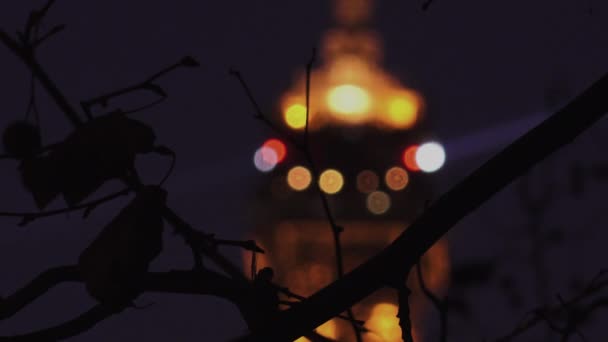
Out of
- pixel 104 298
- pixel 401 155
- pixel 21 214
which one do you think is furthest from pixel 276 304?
pixel 401 155

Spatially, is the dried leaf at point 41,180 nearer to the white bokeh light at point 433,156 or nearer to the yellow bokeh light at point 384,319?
the yellow bokeh light at point 384,319

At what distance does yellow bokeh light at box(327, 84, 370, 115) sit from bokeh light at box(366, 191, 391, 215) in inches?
87.4

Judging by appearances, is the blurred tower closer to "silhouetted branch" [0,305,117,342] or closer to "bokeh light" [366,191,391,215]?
"bokeh light" [366,191,391,215]

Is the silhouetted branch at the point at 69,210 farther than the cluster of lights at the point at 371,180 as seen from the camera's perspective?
No

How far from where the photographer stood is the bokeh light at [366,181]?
20.0 meters

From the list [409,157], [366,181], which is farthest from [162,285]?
[366,181]

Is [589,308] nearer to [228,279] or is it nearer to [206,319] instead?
[228,279]

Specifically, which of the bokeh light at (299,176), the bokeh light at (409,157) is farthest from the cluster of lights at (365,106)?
the bokeh light at (299,176)

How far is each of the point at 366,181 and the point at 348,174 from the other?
2.25ft

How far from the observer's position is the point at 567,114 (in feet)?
3.16

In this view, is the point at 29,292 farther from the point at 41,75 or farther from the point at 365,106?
the point at 365,106

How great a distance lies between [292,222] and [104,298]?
73.3 feet

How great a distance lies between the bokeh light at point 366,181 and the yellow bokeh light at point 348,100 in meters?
1.88

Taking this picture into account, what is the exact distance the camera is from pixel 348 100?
21.0 metres
